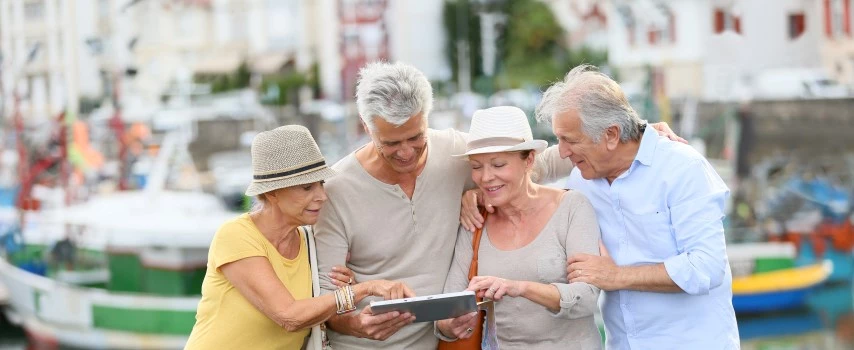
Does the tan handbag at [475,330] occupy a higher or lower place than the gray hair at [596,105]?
lower

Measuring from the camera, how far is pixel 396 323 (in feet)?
9.05

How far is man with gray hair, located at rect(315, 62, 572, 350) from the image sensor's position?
2.87 metres

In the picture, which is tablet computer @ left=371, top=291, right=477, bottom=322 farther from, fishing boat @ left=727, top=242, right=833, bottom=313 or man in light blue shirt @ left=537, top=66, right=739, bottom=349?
fishing boat @ left=727, top=242, right=833, bottom=313

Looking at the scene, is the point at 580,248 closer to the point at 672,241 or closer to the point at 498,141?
the point at 672,241

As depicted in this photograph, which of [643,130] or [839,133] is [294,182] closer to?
[643,130]

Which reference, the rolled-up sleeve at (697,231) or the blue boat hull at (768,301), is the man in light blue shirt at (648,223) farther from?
the blue boat hull at (768,301)

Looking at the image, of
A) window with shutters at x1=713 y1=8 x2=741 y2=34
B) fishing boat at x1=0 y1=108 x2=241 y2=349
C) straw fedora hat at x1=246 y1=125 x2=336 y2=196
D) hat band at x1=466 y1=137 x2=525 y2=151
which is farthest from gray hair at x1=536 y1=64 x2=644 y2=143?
window with shutters at x1=713 y1=8 x2=741 y2=34

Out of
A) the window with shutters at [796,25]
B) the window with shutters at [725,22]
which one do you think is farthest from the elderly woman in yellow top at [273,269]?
the window with shutters at [725,22]

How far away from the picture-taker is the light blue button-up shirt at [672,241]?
268 cm

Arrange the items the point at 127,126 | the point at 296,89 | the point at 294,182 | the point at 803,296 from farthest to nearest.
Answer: the point at 296,89
the point at 127,126
the point at 803,296
the point at 294,182

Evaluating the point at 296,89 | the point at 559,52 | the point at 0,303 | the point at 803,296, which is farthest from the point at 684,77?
the point at 0,303

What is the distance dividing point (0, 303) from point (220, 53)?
23.1 m

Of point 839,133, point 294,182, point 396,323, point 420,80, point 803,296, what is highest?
point 420,80

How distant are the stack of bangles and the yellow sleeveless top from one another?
125 mm
